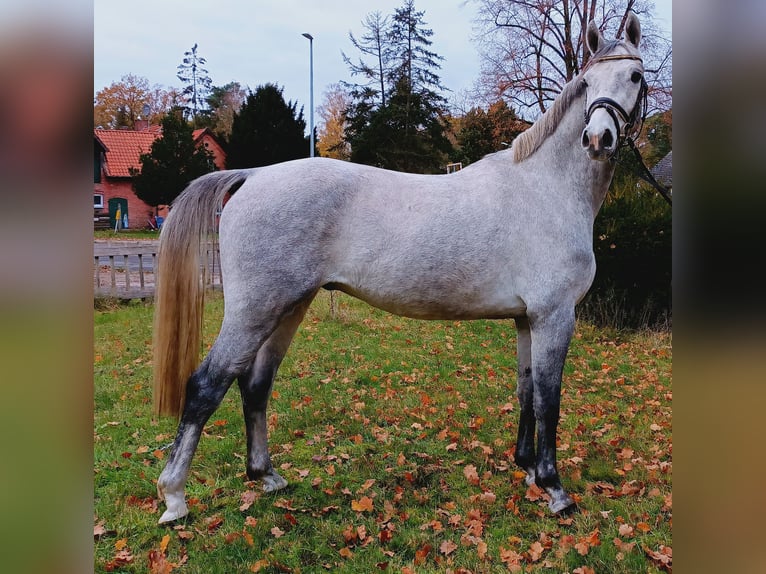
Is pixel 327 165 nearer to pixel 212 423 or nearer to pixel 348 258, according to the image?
pixel 348 258

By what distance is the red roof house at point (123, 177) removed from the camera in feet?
85.6

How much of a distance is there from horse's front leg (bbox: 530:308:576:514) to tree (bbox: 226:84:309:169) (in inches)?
635

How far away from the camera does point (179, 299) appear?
9.09 ft

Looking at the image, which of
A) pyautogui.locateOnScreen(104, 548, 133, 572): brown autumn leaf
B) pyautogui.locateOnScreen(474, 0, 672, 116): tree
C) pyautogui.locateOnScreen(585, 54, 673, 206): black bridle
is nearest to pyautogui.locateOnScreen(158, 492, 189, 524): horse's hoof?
pyautogui.locateOnScreen(104, 548, 133, 572): brown autumn leaf

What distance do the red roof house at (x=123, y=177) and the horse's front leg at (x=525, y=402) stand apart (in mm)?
25205

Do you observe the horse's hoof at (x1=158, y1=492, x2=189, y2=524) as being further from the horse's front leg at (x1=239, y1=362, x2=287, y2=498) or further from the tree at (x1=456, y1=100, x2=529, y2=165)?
the tree at (x1=456, y1=100, x2=529, y2=165)

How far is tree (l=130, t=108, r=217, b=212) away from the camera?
2067cm

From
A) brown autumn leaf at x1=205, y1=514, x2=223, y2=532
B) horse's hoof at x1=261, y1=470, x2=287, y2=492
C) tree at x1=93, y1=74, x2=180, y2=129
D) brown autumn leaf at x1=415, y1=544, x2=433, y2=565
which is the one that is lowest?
brown autumn leaf at x1=415, y1=544, x2=433, y2=565

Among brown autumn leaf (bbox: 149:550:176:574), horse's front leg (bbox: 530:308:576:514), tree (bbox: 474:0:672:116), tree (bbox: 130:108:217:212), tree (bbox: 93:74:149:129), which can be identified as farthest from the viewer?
tree (bbox: 93:74:149:129)

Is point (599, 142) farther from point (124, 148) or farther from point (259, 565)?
point (124, 148)

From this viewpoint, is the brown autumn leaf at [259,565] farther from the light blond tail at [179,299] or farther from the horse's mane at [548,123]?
the horse's mane at [548,123]

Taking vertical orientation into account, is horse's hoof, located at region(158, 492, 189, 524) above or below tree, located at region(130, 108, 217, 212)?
below

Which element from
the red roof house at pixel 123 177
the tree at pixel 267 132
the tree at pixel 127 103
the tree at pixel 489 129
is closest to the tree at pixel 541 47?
the tree at pixel 489 129

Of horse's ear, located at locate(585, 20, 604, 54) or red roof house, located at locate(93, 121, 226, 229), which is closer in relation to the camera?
horse's ear, located at locate(585, 20, 604, 54)
